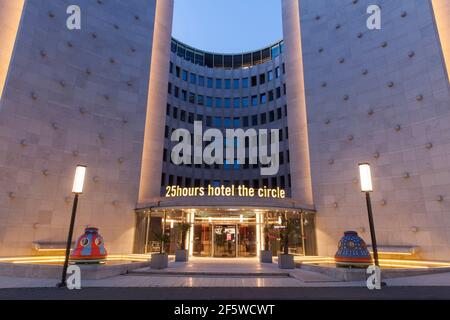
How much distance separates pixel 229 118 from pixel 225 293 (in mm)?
38069

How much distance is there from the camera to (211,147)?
4369 centimetres

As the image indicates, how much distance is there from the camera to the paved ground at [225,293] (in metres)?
9.04

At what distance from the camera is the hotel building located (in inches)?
869

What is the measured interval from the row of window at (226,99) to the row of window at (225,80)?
6.87 feet

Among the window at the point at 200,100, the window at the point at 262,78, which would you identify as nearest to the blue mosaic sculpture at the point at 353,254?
the window at the point at 262,78

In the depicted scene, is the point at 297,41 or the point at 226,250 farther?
the point at 297,41

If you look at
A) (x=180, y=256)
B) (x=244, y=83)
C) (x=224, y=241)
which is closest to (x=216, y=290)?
(x=180, y=256)

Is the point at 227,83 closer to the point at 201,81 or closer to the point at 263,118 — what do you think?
the point at 201,81

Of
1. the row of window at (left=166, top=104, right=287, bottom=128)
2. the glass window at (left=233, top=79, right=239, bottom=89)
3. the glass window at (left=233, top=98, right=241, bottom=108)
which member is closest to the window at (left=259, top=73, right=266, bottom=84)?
the glass window at (left=233, top=79, right=239, bottom=89)

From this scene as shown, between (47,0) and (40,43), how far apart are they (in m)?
4.57

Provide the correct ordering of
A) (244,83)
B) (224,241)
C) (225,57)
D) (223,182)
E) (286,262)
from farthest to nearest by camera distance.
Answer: (225,57) → (244,83) → (223,182) → (224,241) → (286,262)

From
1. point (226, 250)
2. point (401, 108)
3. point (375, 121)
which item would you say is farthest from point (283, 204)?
point (401, 108)

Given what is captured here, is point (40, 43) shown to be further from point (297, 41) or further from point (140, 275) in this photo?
point (297, 41)

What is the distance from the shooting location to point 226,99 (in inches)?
1854
